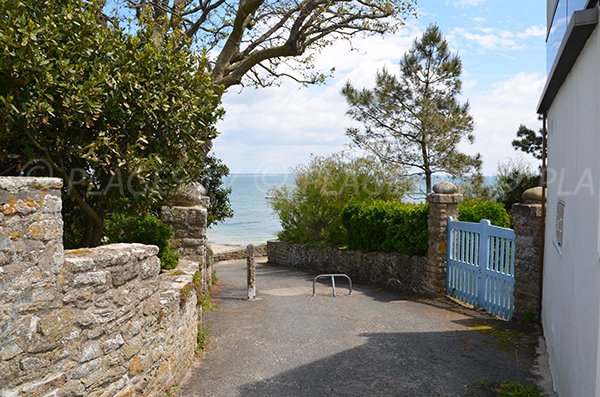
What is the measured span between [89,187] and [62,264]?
2.53 m

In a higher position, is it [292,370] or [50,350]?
[50,350]

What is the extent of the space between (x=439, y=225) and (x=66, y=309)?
28.1 feet

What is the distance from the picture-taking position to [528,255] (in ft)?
28.1

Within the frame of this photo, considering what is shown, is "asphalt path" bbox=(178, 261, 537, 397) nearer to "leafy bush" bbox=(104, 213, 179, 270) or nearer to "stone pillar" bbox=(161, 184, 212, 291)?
"stone pillar" bbox=(161, 184, 212, 291)

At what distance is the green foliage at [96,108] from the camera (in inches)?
Answer: 206

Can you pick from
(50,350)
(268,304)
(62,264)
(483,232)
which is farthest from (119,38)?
(483,232)

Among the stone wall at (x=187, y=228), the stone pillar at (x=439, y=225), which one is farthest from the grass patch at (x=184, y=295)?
the stone pillar at (x=439, y=225)

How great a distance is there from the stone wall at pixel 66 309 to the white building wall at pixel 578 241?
12.1 ft

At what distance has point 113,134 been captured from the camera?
620 cm

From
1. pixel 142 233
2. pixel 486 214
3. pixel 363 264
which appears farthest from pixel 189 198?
pixel 363 264

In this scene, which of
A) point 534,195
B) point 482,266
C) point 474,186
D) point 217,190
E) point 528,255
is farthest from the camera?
point 474,186

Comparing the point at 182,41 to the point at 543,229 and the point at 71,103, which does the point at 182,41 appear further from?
the point at 543,229

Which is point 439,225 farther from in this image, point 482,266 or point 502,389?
point 502,389

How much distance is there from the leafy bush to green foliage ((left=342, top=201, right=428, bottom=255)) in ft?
19.8
